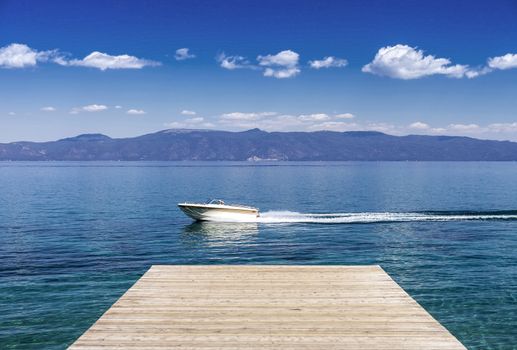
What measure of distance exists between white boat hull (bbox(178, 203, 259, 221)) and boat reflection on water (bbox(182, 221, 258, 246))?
0.64m

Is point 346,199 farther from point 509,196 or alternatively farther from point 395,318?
point 395,318

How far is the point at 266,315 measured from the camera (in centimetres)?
1312

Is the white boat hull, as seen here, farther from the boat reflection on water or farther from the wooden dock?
the wooden dock

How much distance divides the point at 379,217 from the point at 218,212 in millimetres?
18665

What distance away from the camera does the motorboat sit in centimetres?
4994

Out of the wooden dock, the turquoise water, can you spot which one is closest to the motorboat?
the turquoise water

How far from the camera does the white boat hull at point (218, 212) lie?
49.9 meters

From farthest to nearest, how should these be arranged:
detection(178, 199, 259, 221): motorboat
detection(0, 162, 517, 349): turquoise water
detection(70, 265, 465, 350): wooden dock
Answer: detection(178, 199, 259, 221): motorboat → detection(0, 162, 517, 349): turquoise water → detection(70, 265, 465, 350): wooden dock

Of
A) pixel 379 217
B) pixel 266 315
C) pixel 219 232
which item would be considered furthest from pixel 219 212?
pixel 266 315

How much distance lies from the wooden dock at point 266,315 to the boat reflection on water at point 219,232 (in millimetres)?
21631

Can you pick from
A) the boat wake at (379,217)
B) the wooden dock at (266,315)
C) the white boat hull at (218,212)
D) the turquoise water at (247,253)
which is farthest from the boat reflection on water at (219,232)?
the wooden dock at (266,315)

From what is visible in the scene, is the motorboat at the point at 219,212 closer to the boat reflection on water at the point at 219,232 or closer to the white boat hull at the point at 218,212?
the white boat hull at the point at 218,212

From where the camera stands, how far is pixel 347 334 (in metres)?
11.6

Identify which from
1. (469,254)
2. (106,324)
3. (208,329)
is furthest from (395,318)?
(469,254)
